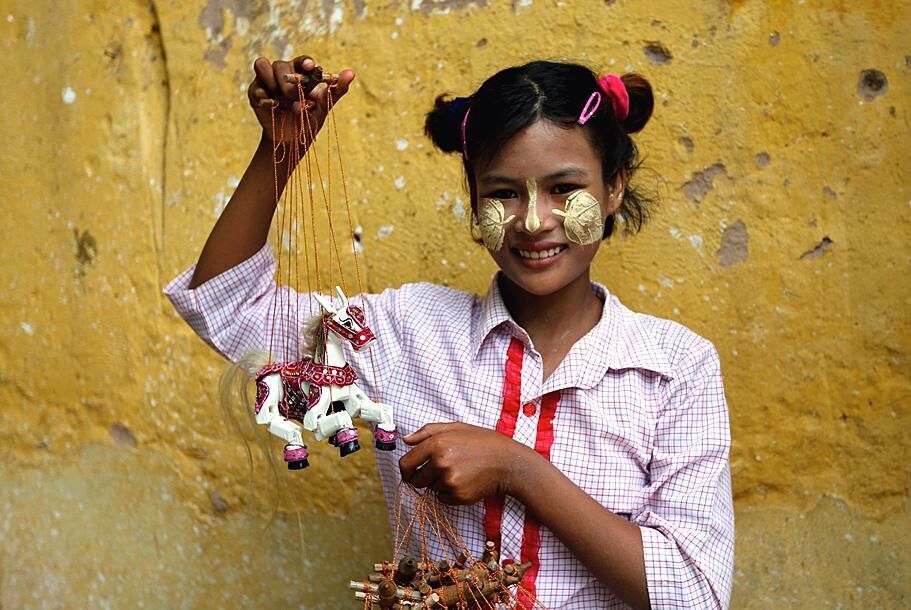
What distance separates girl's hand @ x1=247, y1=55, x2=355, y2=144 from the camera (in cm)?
134

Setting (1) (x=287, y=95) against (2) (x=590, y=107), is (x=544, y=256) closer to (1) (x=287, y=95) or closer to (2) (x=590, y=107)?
(2) (x=590, y=107)

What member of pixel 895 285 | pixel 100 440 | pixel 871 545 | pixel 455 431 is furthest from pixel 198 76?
pixel 871 545

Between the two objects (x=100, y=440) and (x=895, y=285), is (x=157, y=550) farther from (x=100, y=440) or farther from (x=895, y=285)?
(x=895, y=285)

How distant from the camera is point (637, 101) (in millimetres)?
1551

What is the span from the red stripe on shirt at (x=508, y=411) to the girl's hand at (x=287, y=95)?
0.40 meters

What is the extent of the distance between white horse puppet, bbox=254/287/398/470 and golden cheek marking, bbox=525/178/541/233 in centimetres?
25

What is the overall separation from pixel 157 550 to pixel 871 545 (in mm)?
1285

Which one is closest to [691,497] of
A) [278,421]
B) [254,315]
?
[278,421]

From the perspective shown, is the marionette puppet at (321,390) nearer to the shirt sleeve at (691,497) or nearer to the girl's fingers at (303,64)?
the girl's fingers at (303,64)

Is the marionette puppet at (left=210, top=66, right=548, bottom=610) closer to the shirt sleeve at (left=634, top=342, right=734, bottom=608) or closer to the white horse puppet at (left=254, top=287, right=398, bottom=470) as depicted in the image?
the white horse puppet at (left=254, top=287, right=398, bottom=470)

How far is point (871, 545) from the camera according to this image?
1771 millimetres

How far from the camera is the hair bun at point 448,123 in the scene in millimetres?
1504

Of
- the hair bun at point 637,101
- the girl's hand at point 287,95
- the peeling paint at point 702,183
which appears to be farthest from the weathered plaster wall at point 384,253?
the girl's hand at point 287,95

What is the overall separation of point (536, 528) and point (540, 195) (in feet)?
1.42
